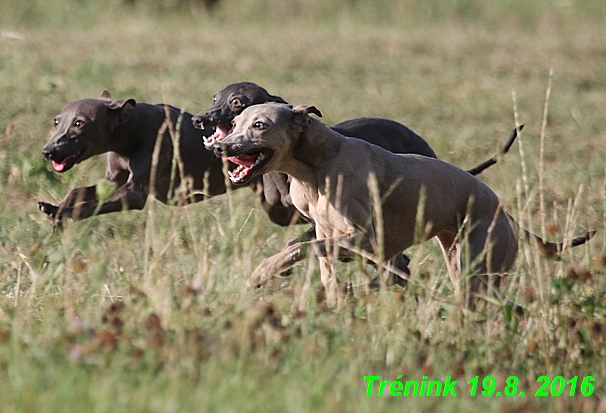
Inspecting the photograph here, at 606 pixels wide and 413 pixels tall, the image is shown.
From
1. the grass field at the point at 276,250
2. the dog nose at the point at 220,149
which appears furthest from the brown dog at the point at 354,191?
the grass field at the point at 276,250

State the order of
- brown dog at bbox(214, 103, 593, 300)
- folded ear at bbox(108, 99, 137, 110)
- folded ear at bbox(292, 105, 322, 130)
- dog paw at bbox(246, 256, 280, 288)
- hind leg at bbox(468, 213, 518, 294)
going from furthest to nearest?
folded ear at bbox(108, 99, 137, 110)
hind leg at bbox(468, 213, 518, 294)
folded ear at bbox(292, 105, 322, 130)
brown dog at bbox(214, 103, 593, 300)
dog paw at bbox(246, 256, 280, 288)

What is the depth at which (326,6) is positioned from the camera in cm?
1959

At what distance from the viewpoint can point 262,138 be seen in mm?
5227

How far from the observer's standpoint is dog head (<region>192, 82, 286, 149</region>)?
6.25 m

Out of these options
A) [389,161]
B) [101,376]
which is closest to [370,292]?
[389,161]

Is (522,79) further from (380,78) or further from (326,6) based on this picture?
(326,6)

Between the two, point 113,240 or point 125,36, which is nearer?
point 113,240

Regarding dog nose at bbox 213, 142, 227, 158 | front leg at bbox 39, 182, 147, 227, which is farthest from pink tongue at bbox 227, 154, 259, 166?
front leg at bbox 39, 182, 147, 227

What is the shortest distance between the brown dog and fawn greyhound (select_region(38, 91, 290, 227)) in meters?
0.99

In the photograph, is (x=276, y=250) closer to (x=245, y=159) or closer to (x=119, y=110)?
(x=119, y=110)

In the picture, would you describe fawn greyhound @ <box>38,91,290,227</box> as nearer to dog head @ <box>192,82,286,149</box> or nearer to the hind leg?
dog head @ <box>192,82,286,149</box>

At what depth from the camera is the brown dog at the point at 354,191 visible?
5.21 metres

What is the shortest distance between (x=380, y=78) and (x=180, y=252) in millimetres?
8003

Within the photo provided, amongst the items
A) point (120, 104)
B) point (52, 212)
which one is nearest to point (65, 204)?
point (52, 212)
